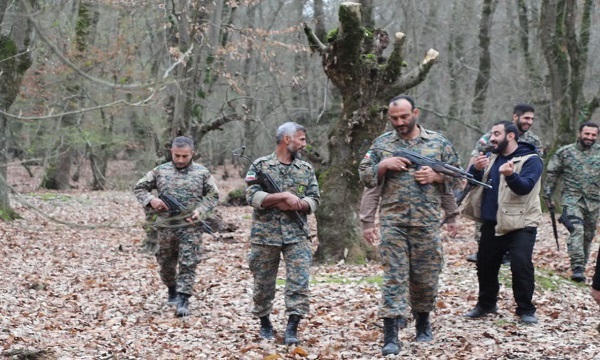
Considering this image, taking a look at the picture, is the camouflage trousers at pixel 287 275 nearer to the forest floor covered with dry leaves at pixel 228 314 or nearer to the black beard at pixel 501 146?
the forest floor covered with dry leaves at pixel 228 314

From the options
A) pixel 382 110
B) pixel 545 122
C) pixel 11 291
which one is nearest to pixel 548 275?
pixel 382 110

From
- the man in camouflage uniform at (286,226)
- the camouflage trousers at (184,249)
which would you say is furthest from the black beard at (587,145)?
the camouflage trousers at (184,249)

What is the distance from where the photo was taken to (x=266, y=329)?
7008mm

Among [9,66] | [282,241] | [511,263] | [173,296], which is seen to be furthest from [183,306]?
[9,66]

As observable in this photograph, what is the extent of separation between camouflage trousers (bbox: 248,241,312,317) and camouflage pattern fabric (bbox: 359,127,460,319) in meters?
0.81

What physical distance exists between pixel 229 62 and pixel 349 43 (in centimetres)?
2001

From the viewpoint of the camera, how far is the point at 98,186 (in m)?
29.8

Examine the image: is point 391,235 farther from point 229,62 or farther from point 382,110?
point 229,62

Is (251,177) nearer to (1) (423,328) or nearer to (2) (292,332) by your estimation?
(2) (292,332)

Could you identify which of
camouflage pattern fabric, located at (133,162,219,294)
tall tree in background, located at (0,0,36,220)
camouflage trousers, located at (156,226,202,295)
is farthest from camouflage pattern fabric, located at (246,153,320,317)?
tall tree in background, located at (0,0,36,220)

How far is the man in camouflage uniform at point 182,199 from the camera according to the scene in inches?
320

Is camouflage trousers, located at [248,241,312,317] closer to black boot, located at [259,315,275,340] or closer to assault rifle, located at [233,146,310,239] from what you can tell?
black boot, located at [259,315,275,340]

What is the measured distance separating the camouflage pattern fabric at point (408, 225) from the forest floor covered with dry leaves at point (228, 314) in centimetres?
54

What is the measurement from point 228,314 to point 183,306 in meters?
0.53
